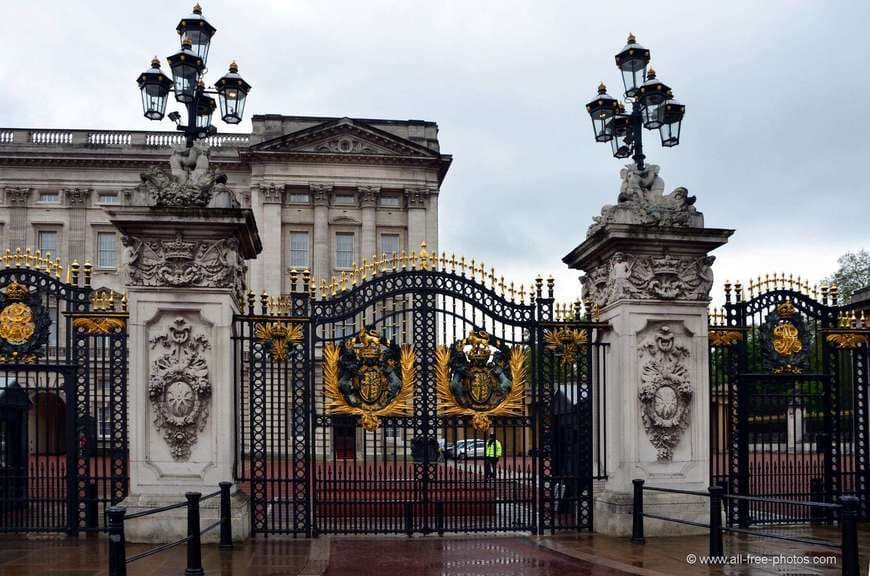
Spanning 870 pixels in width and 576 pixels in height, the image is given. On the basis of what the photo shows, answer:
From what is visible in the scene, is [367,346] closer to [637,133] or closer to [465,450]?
[465,450]

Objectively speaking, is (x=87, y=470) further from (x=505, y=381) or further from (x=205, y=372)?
(x=505, y=381)

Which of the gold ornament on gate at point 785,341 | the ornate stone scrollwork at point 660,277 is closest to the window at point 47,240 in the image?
the ornate stone scrollwork at point 660,277

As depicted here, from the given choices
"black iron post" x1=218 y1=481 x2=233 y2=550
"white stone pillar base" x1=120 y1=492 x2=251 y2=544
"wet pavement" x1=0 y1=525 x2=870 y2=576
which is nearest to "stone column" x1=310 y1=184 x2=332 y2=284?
"wet pavement" x1=0 y1=525 x2=870 y2=576

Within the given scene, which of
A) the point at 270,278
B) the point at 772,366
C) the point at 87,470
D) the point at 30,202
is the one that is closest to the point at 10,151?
the point at 30,202

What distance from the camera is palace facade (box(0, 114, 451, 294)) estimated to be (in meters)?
50.2

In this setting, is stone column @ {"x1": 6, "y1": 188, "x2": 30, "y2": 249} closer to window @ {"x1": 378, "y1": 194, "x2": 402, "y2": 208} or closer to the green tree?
window @ {"x1": 378, "y1": 194, "x2": 402, "y2": 208}

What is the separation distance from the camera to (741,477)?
13922mm

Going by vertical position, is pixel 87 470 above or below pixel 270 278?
below

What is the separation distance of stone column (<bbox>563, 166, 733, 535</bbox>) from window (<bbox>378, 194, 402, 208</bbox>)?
38.0 m

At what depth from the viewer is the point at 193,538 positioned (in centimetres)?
996

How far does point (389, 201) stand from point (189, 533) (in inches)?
1666

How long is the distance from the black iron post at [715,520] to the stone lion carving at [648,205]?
4323 millimetres

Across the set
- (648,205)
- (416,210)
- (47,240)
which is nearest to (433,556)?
(648,205)

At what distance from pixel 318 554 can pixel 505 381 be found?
3.81m
